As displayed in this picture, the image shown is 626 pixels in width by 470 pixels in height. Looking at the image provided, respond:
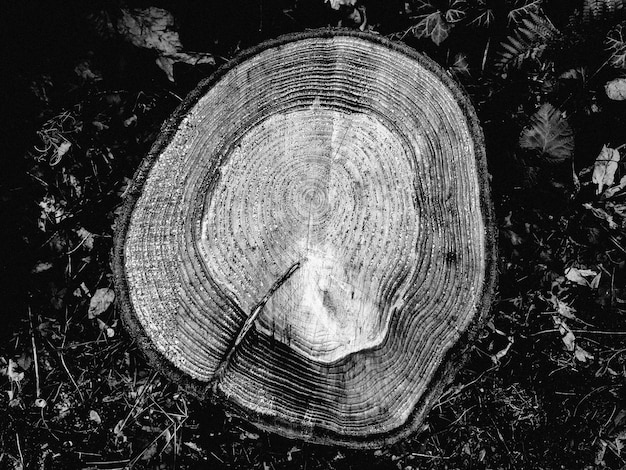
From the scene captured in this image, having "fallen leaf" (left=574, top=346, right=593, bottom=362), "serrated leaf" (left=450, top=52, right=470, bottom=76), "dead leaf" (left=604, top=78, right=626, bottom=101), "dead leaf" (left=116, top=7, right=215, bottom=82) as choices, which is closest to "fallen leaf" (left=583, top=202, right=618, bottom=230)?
"dead leaf" (left=604, top=78, right=626, bottom=101)

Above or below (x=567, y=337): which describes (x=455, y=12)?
above

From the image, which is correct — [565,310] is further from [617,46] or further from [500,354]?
[617,46]

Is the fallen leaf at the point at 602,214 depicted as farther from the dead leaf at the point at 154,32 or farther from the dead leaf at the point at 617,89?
the dead leaf at the point at 154,32

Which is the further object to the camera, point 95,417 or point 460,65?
point 95,417

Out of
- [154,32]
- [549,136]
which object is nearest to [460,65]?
[549,136]

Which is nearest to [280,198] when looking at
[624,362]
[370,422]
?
[370,422]

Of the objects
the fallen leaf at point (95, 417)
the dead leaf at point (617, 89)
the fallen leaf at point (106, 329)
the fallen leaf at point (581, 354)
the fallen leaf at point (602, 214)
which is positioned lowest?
the fallen leaf at point (95, 417)

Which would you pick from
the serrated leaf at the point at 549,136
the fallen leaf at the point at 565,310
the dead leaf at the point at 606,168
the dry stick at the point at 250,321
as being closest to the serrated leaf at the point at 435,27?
the serrated leaf at the point at 549,136
